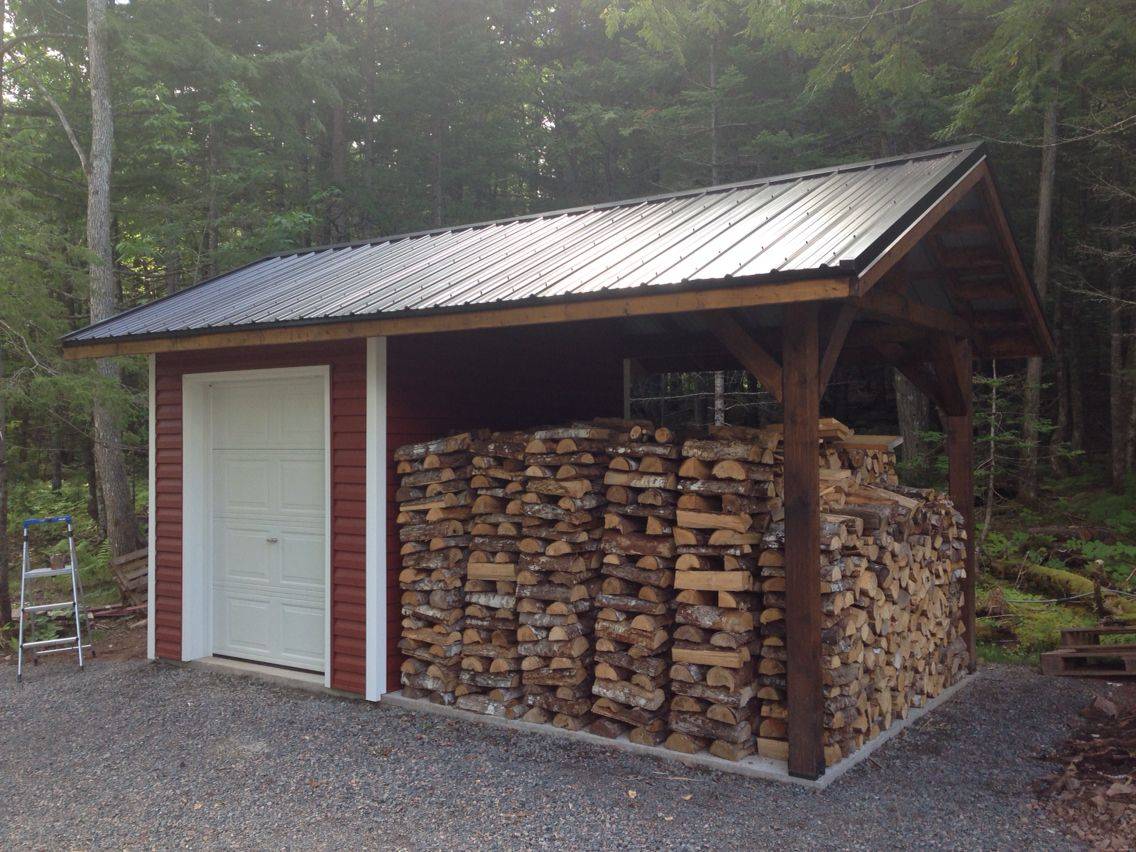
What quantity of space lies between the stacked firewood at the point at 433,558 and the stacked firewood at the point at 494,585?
107mm

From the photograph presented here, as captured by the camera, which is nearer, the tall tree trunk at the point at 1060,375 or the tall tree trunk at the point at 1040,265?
the tall tree trunk at the point at 1040,265

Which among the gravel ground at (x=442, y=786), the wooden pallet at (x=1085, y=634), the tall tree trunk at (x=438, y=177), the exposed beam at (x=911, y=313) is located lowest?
the gravel ground at (x=442, y=786)

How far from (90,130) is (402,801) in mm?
13075

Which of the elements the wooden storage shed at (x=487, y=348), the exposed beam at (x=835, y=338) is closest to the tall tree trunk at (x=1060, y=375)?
the wooden storage shed at (x=487, y=348)

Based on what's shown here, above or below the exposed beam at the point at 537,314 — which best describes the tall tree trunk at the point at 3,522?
below

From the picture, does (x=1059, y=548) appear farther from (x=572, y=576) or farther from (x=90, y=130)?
(x=90, y=130)

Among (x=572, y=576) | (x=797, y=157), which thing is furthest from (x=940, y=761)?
(x=797, y=157)

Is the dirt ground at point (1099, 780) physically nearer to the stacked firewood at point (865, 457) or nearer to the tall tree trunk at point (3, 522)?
the stacked firewood at point (865, 457)

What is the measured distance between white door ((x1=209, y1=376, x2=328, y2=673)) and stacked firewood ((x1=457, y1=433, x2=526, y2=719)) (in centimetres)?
140

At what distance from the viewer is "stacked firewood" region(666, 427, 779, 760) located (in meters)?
4.79

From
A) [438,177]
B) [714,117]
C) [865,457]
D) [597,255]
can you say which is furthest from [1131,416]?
[438,177]

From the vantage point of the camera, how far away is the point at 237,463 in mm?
7242

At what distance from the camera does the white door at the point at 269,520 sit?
6730mm

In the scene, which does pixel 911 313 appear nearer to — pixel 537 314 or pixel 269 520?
pixel 537 314
